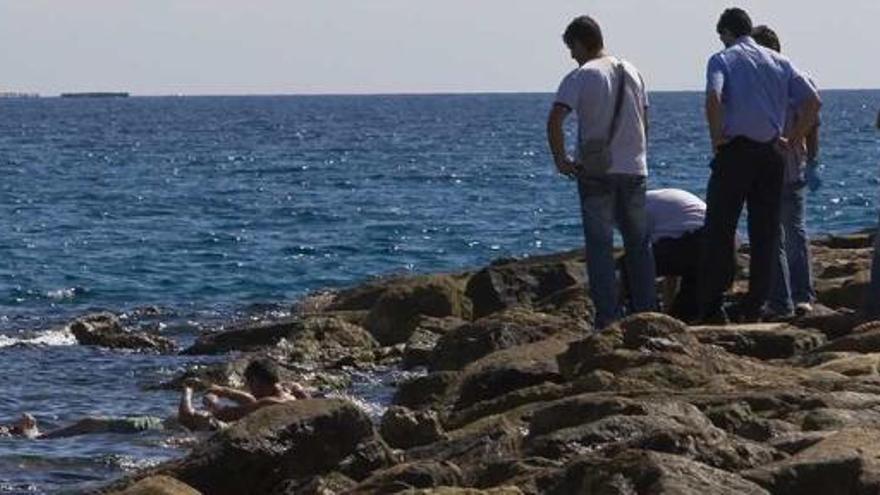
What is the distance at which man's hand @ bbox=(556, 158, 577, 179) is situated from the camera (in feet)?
38.2

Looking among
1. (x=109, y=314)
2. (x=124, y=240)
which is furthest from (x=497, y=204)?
(x=109, y=314)

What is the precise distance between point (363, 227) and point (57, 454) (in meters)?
23.4

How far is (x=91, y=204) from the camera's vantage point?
142 feet

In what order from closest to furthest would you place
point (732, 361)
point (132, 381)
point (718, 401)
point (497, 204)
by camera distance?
point (718, 401), point (732, 361), point (132, 381), point (497, 204)

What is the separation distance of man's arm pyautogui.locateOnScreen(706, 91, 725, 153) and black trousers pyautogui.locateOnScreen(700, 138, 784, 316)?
0.26 ft

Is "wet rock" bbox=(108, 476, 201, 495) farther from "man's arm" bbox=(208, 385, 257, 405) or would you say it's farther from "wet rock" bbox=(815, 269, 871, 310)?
"wet rock" bbox=(815, 269, 871, 310)

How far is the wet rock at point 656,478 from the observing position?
710 centimetres

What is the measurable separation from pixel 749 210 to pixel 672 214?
1.07 metres

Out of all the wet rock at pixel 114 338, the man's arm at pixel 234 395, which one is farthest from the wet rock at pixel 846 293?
the wet rock at pixel 114 338

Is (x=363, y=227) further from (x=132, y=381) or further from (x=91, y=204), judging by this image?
(x=132, y=381)

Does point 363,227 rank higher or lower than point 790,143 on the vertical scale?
lower

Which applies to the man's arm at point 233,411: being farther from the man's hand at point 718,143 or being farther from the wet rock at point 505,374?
the man's hand at point 718,143

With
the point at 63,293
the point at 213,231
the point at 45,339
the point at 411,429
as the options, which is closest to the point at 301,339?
the point at 45,339

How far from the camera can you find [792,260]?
42.2 feet
